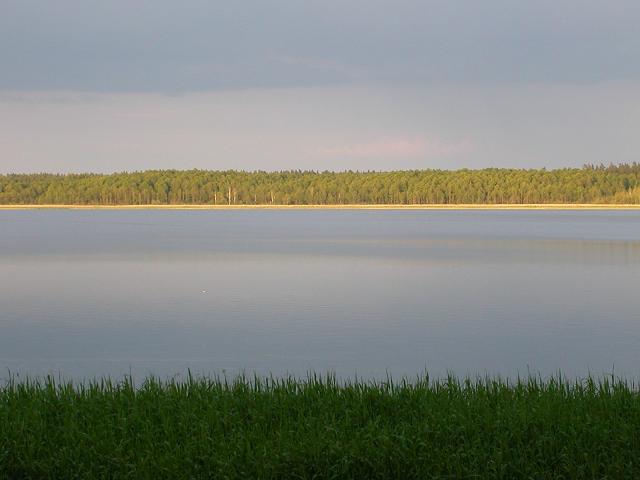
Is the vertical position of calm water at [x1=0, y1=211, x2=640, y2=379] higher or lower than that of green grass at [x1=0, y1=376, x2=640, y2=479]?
lower

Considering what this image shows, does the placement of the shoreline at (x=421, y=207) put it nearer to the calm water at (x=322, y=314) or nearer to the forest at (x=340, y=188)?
the forest at (x=340, y=188)

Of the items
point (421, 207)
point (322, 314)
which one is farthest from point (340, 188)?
point (322, 314)

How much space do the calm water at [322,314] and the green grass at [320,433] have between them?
2.73 m

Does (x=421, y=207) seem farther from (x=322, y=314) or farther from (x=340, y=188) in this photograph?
(x=322, y=314)

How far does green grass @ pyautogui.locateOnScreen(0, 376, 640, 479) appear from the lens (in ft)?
19.7

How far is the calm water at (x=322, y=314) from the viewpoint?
421 inches

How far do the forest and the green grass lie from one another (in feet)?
423

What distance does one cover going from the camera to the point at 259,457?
608 centimetres

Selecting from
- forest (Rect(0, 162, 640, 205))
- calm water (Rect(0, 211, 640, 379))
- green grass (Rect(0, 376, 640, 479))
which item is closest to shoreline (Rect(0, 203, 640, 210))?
forest (Rect(0, 162, 640, 205))

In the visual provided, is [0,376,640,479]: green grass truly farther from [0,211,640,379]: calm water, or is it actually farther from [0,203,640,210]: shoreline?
[0,203,640,210]: shoreline

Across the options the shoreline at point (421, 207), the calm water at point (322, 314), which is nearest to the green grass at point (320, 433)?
the calm water at point (322, 314)

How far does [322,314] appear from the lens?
1472 centimetres

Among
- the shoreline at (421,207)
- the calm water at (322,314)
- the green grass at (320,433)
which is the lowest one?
the shoreline at (421,207)

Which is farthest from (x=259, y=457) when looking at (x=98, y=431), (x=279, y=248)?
(x=279, y=248)
